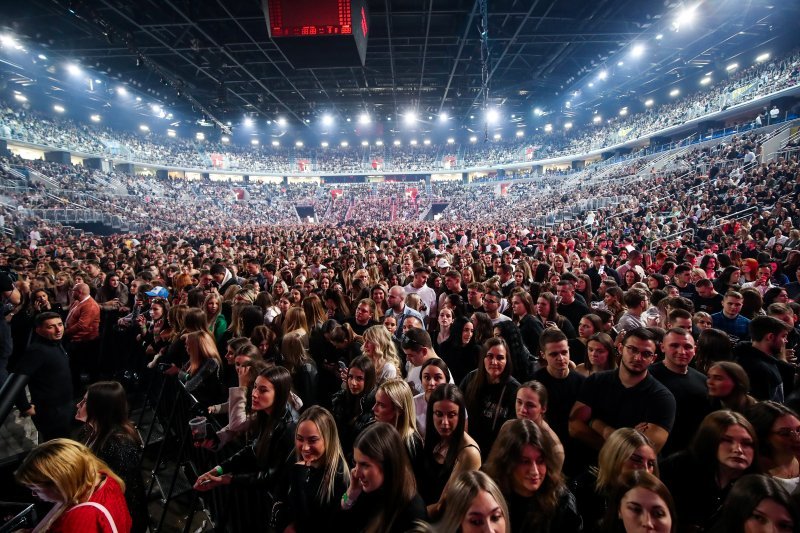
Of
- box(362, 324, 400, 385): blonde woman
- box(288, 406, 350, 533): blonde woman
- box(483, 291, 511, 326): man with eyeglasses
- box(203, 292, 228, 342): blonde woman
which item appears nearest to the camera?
box(288, 406, 350, 533): blonde woman

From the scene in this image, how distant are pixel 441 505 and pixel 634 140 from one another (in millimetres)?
40157

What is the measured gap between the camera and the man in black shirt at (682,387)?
277 cm

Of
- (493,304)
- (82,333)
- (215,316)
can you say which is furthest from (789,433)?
(82,333)

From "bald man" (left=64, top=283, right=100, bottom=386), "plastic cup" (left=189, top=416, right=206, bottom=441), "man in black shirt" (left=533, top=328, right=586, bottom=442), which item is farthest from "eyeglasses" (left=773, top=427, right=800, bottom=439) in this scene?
"bald man" (left=64, top=283, right=100, bottom=386)

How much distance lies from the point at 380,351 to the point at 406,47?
1636cm

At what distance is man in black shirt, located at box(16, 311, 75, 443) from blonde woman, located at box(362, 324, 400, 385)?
10.8ft

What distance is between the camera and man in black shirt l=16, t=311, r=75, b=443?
3936 mm

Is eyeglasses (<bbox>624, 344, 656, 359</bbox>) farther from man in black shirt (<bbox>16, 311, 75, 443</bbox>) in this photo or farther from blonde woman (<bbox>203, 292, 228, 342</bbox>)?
man in black shirt (<bbox>16, 311, 75, 443</bbox>)

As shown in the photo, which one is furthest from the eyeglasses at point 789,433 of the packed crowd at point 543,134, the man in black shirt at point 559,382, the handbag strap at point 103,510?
the packed crowd at point 543,134

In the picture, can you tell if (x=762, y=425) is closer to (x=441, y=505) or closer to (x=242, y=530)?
(x=441, y=505)

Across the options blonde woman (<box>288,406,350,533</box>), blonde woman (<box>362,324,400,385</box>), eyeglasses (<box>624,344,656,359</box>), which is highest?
eyeglasses (<box>624,344,656,359</box>)

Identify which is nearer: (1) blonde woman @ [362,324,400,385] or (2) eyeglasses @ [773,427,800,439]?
(2) eyeglasses @ [773,427,800,439]

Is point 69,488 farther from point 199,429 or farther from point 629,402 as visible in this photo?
point 629,402

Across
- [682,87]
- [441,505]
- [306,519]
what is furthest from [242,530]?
[682,87]
